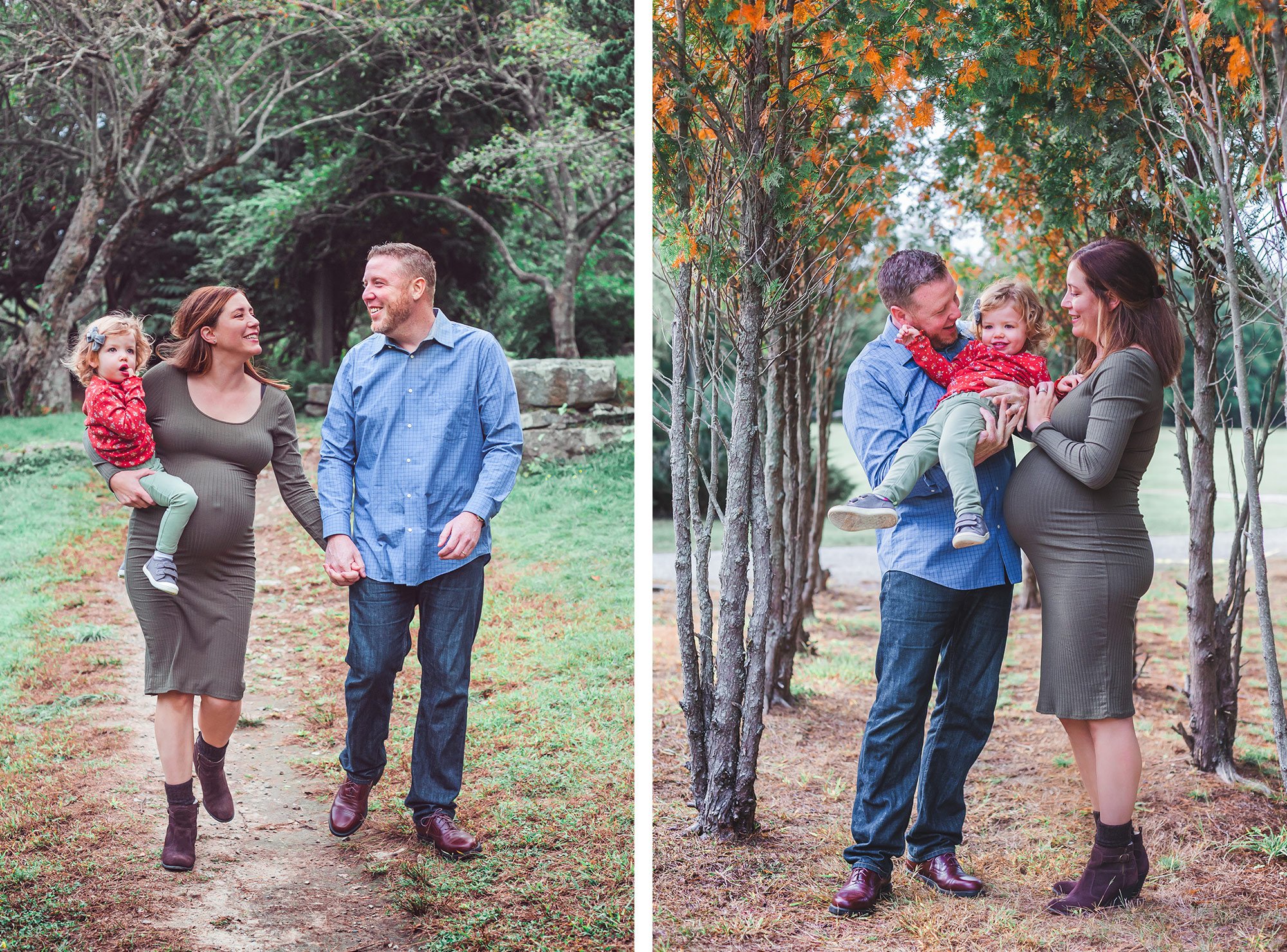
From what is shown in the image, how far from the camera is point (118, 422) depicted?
2631 mm

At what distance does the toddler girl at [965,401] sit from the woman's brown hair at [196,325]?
1.73 m

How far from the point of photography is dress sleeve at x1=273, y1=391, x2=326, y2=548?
9.58ft

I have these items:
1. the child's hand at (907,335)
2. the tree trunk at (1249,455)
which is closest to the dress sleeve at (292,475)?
the child's hand at (907,335)

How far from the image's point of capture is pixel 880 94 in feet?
9.50

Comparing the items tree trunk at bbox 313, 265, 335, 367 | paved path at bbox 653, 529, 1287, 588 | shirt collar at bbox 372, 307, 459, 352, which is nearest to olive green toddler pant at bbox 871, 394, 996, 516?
shirt collar at bbox 372, 307, 459, 352

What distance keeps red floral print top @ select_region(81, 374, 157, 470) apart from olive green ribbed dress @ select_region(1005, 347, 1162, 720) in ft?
7.35

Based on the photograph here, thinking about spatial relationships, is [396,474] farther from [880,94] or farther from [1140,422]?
[1140,422]

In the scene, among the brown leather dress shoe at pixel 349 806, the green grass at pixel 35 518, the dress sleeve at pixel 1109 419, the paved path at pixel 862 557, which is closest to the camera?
the dress sleeve at pixel 1109 419

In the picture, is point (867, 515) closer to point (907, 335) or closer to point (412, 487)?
point (907, 335)

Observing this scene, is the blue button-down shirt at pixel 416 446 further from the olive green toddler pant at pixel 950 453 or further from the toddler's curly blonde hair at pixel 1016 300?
the toddler's curly blonde hair at pixel 1016 300

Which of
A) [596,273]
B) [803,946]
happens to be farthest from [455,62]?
[803,946]

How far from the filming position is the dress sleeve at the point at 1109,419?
8.10ft

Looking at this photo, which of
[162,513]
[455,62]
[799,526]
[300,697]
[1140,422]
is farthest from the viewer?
[799,526]

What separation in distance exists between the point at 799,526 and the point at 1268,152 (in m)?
2.78
